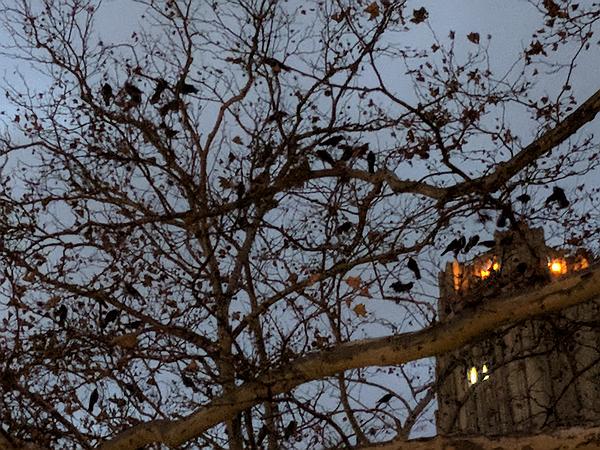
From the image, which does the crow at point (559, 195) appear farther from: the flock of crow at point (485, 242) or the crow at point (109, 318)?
the crow at point (109, 318)

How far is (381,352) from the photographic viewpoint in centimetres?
555

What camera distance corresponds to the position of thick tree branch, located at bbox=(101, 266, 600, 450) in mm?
5062

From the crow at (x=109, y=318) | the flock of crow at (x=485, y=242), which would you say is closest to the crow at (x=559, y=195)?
the flock of crow at (x=485, y=242)

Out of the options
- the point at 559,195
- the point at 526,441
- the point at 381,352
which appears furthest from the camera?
the point at 559,195

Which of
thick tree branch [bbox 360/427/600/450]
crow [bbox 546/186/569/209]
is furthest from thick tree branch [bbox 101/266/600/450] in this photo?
crow [bbox 546/186/569/209]

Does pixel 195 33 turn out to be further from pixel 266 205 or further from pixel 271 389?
pixel 271 389

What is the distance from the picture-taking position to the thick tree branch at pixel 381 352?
506 cm

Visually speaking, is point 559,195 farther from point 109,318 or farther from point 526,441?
point 109,318

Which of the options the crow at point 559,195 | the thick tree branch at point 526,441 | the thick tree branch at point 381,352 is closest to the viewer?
the thick tree branch at point 526,441

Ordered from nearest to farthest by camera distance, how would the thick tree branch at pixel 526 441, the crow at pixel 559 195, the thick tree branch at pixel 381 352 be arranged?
the thick tree branch at pixel 526 441, the thick tree branch at pixel 381 352, the crow at pixel 559 195

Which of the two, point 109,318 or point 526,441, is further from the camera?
point 109,318

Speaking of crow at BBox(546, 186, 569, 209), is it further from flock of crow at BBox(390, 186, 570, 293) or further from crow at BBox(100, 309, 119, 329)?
crow at BBox(100, 309, 119, 329)

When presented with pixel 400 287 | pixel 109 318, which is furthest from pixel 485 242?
pixel 109 318

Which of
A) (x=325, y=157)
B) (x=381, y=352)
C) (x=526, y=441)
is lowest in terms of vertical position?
(x=526, y=441)
